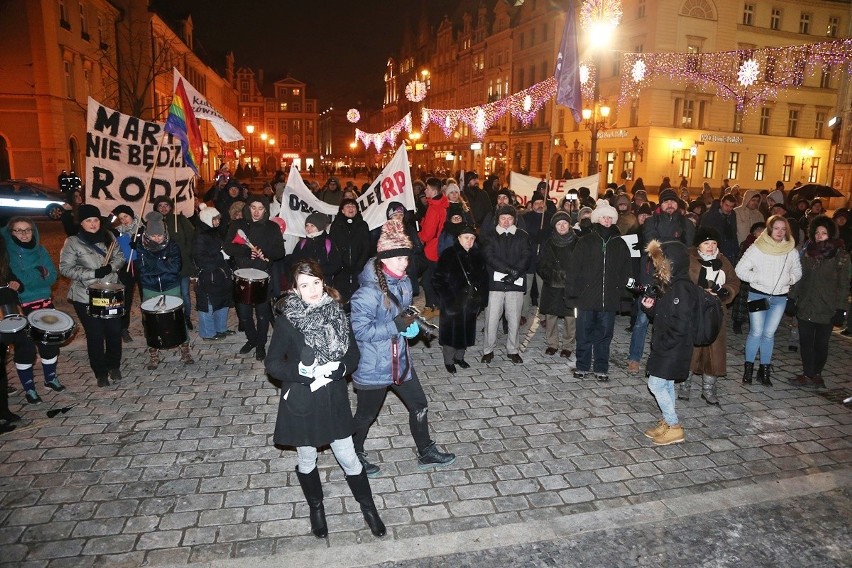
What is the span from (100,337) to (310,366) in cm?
425

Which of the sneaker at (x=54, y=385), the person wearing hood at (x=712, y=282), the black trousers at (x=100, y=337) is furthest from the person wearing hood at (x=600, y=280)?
the sneaker at (x=54, y=385)

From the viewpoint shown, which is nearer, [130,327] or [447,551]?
[447,551]

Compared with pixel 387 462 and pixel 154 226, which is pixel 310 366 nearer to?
pixel 387 462

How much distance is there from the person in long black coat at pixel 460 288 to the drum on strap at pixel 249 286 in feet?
7.35

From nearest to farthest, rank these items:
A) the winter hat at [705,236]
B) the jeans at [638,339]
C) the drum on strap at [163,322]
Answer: the winter hat at [705,236], the drum on strap at [163,322], the jeans at [638,339]

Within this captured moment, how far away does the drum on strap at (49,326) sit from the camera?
19.5 ft

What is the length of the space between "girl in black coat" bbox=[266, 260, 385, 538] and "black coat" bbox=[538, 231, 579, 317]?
180 inches

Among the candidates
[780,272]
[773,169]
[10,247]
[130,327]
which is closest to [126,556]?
[10,247]

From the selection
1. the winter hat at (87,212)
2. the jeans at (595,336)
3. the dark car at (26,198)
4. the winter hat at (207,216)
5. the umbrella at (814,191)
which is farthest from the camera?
the umbrella at (814,191)

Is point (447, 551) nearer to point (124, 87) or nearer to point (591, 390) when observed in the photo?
point (591, 390)

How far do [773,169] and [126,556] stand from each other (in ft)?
160

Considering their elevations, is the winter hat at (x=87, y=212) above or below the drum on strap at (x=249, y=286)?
above

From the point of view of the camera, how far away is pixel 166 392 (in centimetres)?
660

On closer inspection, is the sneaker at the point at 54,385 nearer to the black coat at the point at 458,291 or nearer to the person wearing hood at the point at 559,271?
the black coat at the point at 458,291
